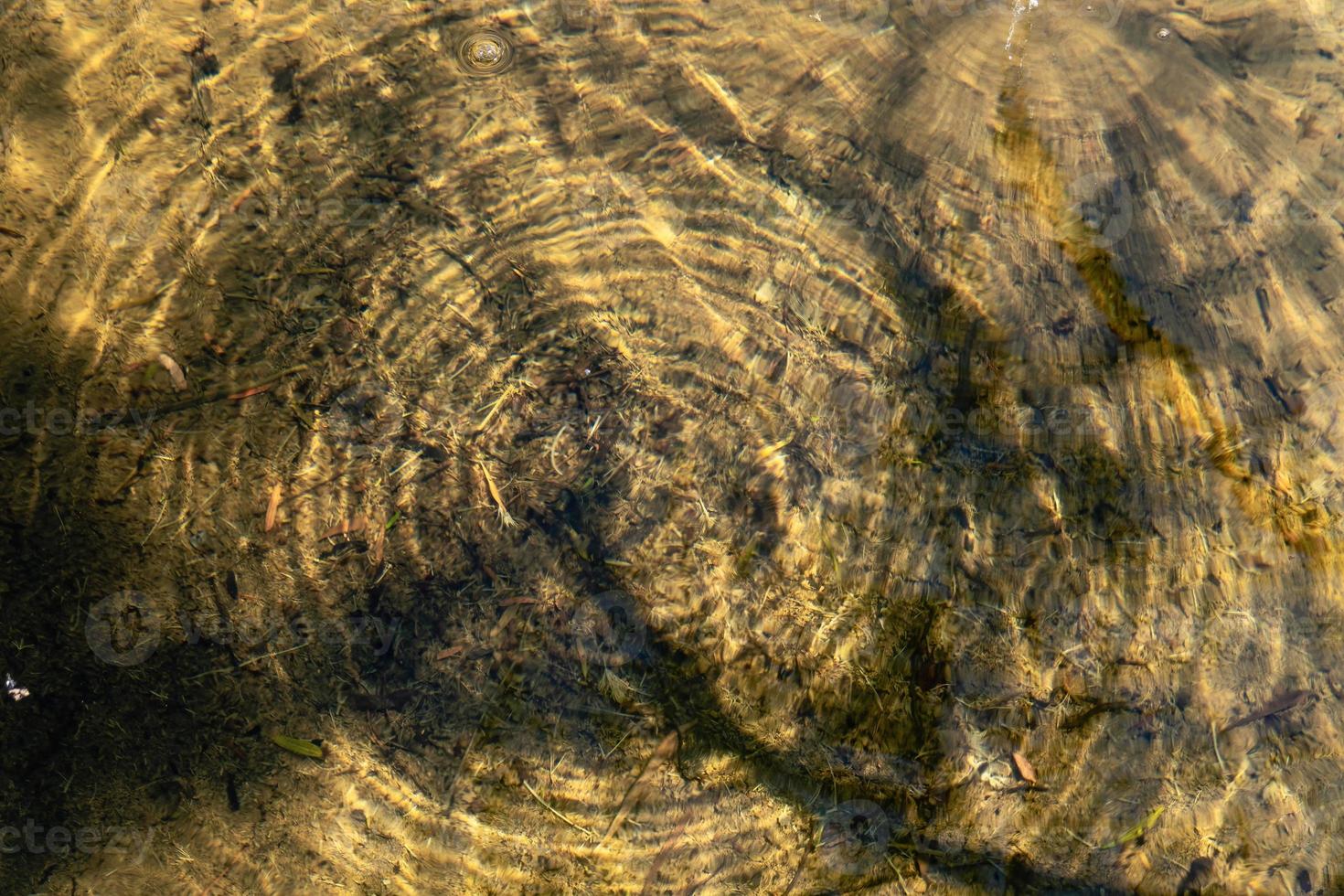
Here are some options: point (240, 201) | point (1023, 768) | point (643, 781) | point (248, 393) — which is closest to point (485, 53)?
point (240, 201)

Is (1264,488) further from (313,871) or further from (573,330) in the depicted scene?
(313,871)

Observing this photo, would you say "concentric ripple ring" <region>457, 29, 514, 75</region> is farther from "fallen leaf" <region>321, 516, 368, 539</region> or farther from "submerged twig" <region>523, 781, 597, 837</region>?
"submerged twig" <region>523, 781, 597, 837</region>

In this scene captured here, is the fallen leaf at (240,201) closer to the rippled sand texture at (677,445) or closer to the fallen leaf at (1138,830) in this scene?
the rippled sand texture at (677,445)

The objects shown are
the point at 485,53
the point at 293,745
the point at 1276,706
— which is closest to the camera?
the point at 293,745

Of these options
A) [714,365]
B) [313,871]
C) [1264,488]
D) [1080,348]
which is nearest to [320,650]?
[313,871]


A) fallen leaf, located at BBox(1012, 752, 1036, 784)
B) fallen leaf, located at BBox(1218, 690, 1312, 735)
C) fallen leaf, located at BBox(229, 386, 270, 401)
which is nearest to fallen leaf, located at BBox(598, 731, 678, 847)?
fallen leaf, located at BBox(1012, 752, 1036, 784)

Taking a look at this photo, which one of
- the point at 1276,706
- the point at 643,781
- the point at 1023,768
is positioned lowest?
the point at 643,781

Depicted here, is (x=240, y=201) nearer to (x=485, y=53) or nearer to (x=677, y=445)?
(x=485, y=53)
